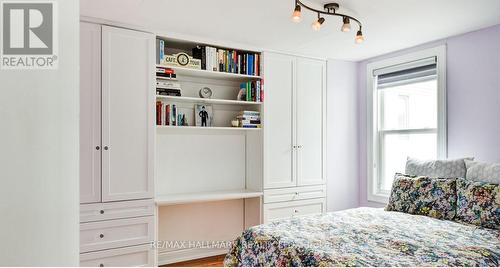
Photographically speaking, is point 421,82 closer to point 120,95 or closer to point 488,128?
point 488,128

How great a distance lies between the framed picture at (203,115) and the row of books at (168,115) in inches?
6.6

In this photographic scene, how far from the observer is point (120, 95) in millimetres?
2957

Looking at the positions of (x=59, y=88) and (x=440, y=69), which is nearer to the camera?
(x=59, y=88)

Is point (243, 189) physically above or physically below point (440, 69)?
below

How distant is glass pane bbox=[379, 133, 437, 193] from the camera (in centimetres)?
365

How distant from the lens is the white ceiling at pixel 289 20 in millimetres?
2535

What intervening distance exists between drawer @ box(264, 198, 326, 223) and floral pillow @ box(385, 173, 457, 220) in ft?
3.48

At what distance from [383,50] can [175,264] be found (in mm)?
3331

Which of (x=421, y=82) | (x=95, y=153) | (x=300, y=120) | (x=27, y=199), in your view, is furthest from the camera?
(x=300, y=120)

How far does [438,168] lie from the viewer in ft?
10.2

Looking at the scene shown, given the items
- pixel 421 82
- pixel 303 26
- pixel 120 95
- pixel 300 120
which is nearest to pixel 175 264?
pixel 120 95

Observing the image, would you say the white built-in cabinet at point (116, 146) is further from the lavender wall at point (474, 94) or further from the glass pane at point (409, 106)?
the lavender wall at point (474, 94)

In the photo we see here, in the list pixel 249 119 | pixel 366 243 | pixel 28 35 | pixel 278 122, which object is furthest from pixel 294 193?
pixel 28 35
